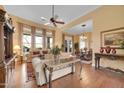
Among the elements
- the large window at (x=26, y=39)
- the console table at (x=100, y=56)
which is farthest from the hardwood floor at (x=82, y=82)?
the large window at (x=26, y=39)

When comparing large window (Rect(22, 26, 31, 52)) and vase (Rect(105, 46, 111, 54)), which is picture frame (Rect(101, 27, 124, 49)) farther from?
large window (Rect(22, 26, 31, 52))

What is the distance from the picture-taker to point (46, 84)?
3.48 m

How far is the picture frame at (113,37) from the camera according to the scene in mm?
5012

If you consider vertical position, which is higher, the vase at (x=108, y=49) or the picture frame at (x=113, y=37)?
the picture frame at (x=113, y=37)

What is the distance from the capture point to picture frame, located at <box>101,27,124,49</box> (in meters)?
5.01

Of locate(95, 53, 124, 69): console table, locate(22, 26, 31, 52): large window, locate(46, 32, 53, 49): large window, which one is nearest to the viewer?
locate(95, 53, 124, 69): console table

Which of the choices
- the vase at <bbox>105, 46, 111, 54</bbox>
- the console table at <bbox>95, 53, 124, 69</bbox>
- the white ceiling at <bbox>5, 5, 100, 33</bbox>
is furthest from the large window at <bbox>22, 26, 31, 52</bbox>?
the vase at <bbox>105, 46, 111, 54</bbox>

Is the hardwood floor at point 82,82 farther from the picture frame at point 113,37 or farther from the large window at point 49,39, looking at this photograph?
the large window at point 49,39

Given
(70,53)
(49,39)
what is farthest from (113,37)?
(49,39)

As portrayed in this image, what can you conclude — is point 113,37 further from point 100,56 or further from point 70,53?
point 70,53

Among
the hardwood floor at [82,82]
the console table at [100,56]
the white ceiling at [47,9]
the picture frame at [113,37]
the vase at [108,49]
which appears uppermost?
the white ceiling at [47,9]

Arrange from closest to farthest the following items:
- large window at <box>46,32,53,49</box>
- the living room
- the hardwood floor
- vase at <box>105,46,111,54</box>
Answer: the hardwood floor
the living room
vase at <box>105,46,111,54</box>
large window at <box>46,32,53,49</box>

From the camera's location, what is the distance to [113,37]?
540 cm
